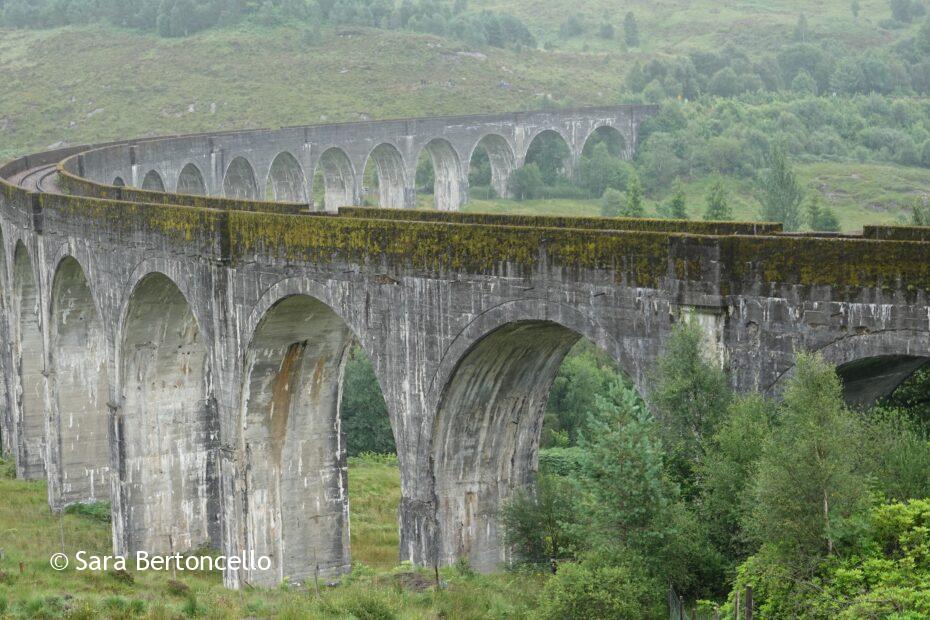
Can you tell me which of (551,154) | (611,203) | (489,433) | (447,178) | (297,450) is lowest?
(297,450)

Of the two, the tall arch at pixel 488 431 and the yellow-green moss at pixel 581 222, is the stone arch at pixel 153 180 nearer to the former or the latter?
the yellow-green moss at pixel 581 222

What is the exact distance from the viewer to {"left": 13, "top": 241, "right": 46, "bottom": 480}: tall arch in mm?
40094

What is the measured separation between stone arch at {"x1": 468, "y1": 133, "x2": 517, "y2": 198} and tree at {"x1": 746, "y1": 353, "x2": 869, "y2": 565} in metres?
79.2

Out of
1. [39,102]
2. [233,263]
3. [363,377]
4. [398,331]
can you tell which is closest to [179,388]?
A: [233,263]

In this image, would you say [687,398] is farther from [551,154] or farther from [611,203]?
[551,154]

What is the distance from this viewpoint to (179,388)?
107 feet

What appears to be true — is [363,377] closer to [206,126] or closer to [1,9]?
[206,126]

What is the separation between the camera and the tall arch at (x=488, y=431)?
73.3 feet

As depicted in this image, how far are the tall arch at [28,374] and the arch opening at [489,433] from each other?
823 inches

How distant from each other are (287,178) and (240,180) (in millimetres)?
5722

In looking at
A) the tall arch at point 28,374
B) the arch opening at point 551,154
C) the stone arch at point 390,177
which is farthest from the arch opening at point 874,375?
the arch opening at point 551,154

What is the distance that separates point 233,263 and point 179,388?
24.8 feet

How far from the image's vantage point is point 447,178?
299 ft

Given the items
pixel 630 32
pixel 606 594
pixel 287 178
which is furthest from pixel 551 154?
pixel 606 594
